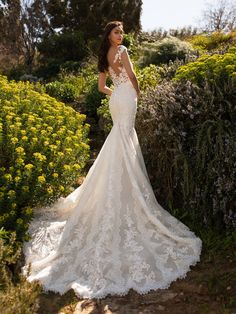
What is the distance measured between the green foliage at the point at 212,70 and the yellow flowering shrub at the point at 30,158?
1.66 metres

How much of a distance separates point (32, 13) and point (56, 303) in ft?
53.9

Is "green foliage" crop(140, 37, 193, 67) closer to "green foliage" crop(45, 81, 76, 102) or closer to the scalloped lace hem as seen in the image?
"green foliage" crop(45, 81, 76, 102)

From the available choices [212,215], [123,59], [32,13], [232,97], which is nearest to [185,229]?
[212,215]

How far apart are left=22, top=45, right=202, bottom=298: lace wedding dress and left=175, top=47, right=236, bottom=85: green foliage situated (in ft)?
2.57

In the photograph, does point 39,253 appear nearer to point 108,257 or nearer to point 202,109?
point 108,257

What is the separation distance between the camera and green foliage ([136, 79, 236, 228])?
14.5 ft

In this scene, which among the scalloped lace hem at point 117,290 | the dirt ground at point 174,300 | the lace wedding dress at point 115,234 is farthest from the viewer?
the lace wedding dress at point 115,234

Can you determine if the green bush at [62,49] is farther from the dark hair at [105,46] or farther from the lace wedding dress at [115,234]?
the lace wedding dress at [115,234]

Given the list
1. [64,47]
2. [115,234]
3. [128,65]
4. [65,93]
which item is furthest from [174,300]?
[64,47]

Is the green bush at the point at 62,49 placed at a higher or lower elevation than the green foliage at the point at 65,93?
higher

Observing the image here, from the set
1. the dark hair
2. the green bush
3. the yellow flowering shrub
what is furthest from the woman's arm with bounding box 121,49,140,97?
the green bush

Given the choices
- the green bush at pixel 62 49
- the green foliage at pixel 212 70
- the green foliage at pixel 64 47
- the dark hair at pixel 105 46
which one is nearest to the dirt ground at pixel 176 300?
the green foliage at pixel 212 70

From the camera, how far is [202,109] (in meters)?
4.61

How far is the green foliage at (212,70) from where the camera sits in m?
4.73
